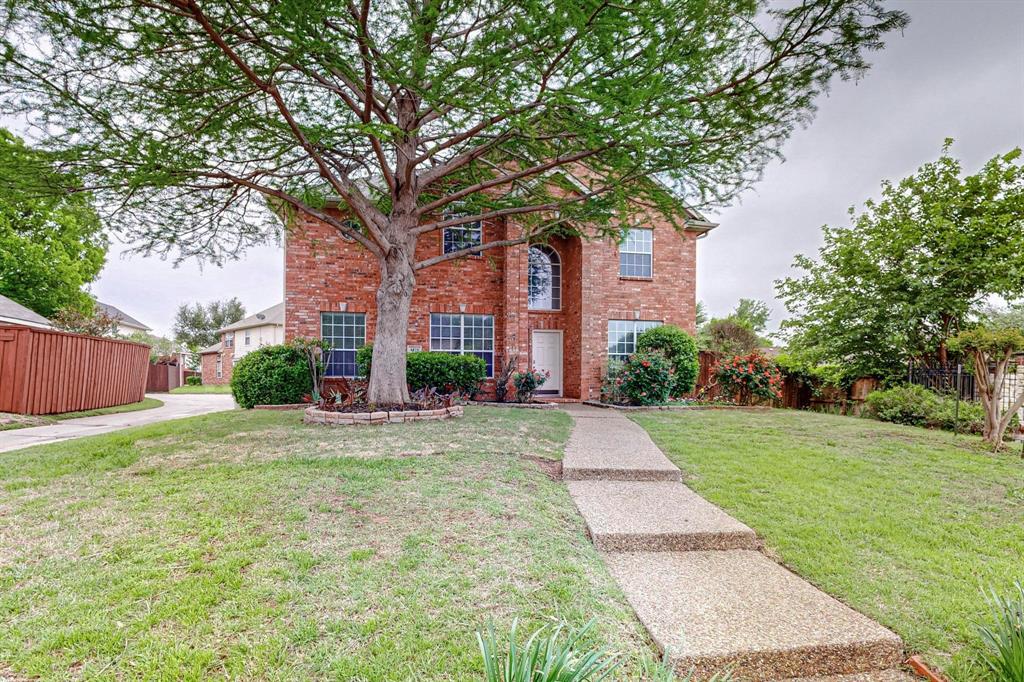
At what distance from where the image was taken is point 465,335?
13305mm

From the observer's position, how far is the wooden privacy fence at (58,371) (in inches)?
388

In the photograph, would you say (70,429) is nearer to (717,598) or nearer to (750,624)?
(717,598)

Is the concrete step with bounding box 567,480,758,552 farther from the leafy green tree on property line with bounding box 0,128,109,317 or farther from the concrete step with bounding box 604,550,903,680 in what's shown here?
the leafy green tree on property line with bounding box 0,128,109,317

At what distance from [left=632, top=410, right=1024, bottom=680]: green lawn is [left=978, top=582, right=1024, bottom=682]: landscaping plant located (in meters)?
0.09

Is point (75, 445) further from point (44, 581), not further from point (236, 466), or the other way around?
point (44, 581)

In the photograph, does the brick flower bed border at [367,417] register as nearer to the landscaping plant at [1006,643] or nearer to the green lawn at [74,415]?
the green lawn at [74,415]

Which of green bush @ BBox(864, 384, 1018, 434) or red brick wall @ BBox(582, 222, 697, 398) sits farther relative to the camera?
red brick wall @ BBox(582, 222, 697, 398)

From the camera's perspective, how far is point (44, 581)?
2598 millimetres

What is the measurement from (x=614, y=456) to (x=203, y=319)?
49.2m

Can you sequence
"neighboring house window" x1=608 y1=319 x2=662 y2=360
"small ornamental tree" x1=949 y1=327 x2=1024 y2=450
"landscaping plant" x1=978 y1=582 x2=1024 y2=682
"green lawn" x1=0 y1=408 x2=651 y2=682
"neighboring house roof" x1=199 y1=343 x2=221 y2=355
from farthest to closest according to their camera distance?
"neighboring house roof" x1=199 y1=343 x2=221 y2=355, "neighboring house window" x1=608 y1=319 x2=662 y2=360, "small ornamental tree" x1=949 y1=327 x2=1024 y2=450, "green lawn" x1=0 y1=408 x2=651 y2=682, "landscaping plant" x1=978 y1=582 x2=1024 y2=682

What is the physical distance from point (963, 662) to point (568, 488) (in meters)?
2.82

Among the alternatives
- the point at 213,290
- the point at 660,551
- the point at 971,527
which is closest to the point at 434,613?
the point at 660,551

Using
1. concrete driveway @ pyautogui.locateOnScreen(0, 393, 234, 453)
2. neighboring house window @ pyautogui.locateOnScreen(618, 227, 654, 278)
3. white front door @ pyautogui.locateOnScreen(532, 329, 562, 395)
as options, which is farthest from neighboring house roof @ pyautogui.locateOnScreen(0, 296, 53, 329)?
neighboring house window @ pyautogui.locateOnScreen(618, 227, 654, 278)

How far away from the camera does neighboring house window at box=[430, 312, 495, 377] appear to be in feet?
43.1
